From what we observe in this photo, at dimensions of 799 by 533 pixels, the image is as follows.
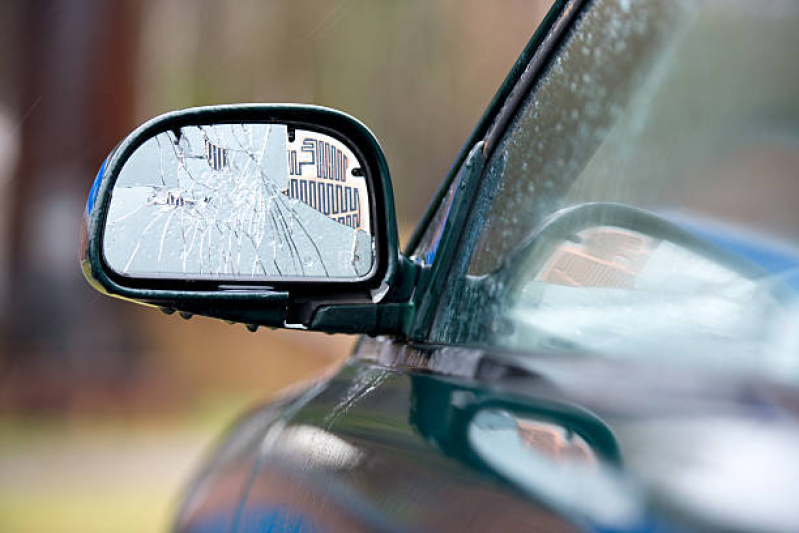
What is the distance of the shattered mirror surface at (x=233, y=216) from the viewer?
55.1 inches

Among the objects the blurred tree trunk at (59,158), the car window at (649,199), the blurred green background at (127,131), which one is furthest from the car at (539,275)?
the blurred tree trunk at (59,158)

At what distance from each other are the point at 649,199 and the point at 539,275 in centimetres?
21

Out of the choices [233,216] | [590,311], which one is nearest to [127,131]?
[233,216]

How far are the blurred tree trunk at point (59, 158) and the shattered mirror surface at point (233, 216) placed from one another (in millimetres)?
8197

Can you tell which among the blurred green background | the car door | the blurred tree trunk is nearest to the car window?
the car door

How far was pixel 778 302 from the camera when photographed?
0.91m

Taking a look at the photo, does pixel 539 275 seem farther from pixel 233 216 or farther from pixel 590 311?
pixel 233 216

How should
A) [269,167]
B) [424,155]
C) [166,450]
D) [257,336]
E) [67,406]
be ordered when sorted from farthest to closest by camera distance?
[424,155], [257,336], [67,406], [166,450], [269,167]

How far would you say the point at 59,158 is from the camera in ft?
30.2

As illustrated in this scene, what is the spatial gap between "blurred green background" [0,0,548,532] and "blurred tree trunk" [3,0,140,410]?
0.6 inches

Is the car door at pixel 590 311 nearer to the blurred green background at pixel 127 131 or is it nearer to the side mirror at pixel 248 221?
the side mirror at pixel 248 221

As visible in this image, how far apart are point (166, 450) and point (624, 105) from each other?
280 inches

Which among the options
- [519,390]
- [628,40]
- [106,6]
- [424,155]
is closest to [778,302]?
[519,390]

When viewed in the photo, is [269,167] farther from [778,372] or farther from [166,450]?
[166,450]
